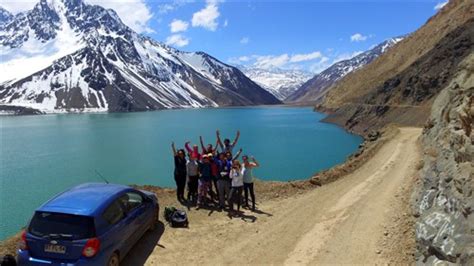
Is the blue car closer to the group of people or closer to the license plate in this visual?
the license plate

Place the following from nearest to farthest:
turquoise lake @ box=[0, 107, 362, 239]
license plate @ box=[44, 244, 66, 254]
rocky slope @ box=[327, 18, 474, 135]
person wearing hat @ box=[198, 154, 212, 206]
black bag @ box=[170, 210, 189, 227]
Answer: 1. license plate @ box=[44, 244, 66, 254]
2. black bag @ box=[170, 210, 189, 227]
3. person wearing hat @ box=[198, 154, 212, 206]
4. turquoise lake @ box=[0, 107, 362, 239]
5. rocky slope @ box=[327, 18, 474, 135]

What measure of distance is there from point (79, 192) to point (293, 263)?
607 centimetres

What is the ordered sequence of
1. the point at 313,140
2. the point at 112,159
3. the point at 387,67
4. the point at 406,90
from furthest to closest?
1. the point at 387,67
2. the point at 406,90
3. the point at 313,140
4. the point at 112,159

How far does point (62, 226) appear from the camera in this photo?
10242 mm

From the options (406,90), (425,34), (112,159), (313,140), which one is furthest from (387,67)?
(112,159)

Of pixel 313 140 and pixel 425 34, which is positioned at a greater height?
pixel 425 34

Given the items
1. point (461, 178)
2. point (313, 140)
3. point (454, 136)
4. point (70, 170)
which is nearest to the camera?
point (461, 178)

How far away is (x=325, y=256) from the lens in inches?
481

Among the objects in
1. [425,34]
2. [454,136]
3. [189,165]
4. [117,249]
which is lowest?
[117,249]

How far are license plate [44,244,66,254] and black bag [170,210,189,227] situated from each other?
567 cm

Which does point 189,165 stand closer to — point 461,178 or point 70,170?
point 461,178

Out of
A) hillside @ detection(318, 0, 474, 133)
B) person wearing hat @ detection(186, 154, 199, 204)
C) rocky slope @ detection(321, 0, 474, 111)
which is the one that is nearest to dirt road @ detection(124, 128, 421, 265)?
person wearing hat @ detection(186, 154, 199, 204)

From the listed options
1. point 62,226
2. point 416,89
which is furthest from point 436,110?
point 416,89

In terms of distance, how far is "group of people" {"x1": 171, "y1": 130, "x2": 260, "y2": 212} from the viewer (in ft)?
56.4
